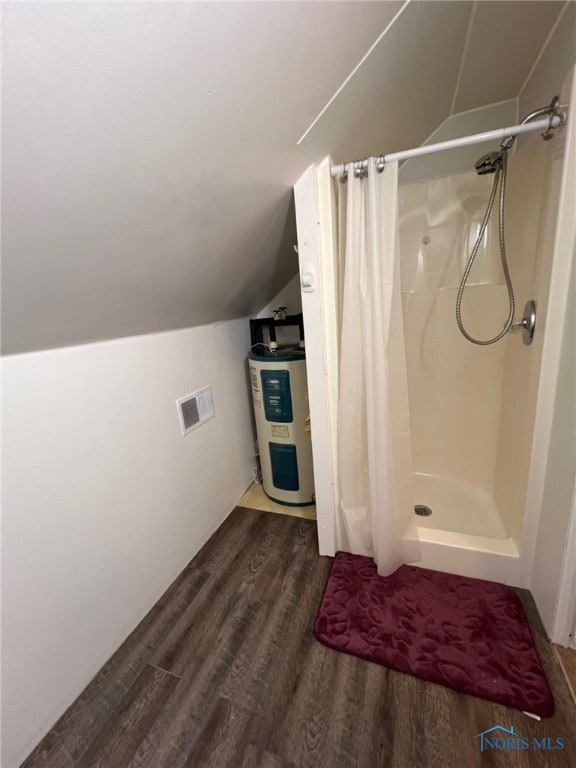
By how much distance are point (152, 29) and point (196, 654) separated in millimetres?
1645

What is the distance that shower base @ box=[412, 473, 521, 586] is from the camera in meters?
1.17

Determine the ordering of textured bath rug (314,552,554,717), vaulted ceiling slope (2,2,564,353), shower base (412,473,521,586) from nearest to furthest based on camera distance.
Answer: vaulted ceiling slope (2,2,564,353) < textured bath rug (314,552,554,717) < shower base (412,473,521,586)

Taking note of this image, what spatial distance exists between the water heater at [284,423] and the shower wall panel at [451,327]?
673 mm

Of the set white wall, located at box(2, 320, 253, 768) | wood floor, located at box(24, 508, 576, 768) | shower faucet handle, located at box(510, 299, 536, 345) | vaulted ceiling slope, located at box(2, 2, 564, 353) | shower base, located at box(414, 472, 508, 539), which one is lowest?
wood floor, located at box(24, 508, 576, 768)

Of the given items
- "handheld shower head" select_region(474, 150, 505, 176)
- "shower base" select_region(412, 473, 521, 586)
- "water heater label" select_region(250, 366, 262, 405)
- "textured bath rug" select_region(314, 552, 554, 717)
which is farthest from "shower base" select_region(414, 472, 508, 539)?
"handheld shower head" select_region(474, 150, 505, 176)

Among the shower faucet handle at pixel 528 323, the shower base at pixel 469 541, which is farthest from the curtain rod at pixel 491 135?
the shower base at pixel 469 541

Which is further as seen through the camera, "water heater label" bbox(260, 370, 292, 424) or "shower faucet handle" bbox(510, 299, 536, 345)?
"water heater label" bbox(260, 370, 292, 424)

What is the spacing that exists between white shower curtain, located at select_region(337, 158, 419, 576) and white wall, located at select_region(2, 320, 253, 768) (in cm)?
76

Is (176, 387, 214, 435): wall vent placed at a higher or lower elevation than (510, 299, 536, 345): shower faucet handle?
lower

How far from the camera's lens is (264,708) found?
34.6 inches

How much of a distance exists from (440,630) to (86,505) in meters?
1.30

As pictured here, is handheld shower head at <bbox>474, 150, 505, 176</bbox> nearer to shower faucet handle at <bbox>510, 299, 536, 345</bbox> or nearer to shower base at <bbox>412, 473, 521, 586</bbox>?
shower faucet handle at <bbox>510, 299, 536, 345</bbox>

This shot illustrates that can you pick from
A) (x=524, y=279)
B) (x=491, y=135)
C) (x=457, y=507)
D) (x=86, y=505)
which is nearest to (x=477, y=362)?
(x=524, y=279)

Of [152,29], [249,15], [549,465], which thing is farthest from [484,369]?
[152,29]
